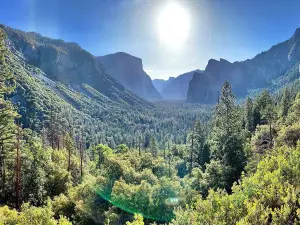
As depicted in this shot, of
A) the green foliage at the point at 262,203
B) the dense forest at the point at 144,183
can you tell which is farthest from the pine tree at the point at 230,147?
the green foliage at the point at 262,203

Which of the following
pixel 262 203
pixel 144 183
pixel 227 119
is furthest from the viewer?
pixel 227 119

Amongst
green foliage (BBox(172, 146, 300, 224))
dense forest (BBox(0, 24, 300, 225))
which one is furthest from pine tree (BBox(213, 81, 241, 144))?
green foliage (BBox(172, 146, 300, 224))

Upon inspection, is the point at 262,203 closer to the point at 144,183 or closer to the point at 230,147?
the point at 144,183

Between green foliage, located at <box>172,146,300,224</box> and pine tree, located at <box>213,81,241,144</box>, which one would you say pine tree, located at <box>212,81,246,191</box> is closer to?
pine tree, located at <box>213,81,241,144</box>

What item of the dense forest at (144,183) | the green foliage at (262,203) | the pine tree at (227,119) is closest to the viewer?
the green foliage at (262,203)

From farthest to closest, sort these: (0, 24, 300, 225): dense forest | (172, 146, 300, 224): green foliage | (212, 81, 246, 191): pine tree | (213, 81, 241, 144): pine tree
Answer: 1. (213, 81, 241, 144): pine tree
2. (212, 81, 246, 191): pine tree
3. (0, 24, 300, 225): dense forest
4. (172, 146, 300, 224): green foliage

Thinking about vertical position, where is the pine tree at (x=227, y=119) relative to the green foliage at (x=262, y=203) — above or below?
above

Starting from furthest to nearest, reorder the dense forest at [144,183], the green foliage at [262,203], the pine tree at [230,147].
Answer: the pine tree at [230,147]
the dense forest at [144,183]
the green foliage at [262,203]

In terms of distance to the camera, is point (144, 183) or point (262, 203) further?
point (144, 183)

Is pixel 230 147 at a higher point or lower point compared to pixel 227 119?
lower

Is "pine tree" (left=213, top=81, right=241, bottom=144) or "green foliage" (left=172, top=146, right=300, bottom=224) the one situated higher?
"pine tree" (left=213, top=81, right=241, bottom=144)

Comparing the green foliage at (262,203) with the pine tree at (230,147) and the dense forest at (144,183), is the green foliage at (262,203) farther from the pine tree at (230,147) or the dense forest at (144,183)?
the pine tree at (230,147)

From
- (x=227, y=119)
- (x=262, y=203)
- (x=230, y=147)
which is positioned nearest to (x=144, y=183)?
(x=230, y=147)

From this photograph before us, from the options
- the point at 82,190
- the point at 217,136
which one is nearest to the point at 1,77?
the point at 82,190
